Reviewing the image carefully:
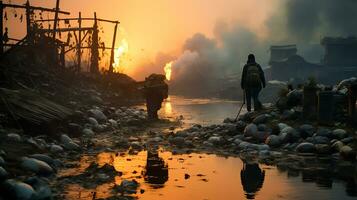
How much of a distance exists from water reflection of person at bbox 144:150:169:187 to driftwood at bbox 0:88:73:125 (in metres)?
3.03

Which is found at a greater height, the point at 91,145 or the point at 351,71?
the point at 351,71

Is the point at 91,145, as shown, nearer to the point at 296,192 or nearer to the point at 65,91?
the point at 296,192

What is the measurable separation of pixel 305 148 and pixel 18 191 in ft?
22.1

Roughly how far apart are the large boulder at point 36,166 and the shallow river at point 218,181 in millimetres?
841

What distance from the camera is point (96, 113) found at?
17.2 m

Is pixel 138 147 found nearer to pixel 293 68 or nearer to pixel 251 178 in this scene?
pixel 251 178

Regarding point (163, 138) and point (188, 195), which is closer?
point (188, 195)

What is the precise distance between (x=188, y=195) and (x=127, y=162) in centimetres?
295

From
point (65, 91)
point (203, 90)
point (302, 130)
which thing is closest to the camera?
point (302, 130)

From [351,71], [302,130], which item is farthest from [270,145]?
[351,71]

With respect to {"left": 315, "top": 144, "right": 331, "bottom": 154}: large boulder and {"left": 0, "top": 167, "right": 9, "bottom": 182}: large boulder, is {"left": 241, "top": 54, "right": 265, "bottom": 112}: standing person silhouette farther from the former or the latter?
{"left": 0, "top": 167, "right": 9, "bottom": 182}: large boulder

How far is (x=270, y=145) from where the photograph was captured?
37.7 ft

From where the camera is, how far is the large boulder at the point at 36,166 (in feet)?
25.4

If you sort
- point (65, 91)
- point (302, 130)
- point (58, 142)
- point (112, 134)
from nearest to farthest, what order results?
point (58, 142) → point (302, 130) → point (112, 134) → point (65, 91)
